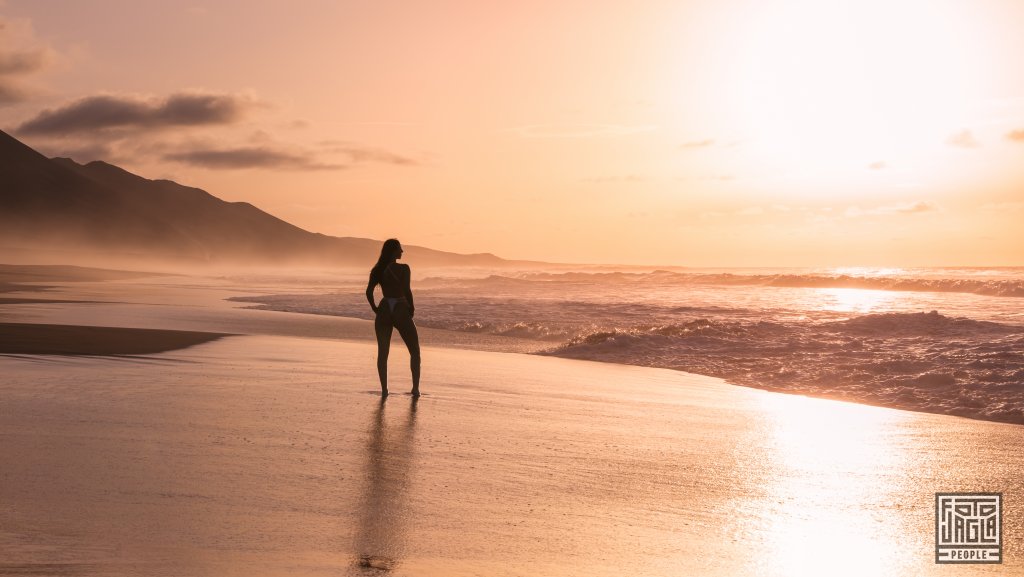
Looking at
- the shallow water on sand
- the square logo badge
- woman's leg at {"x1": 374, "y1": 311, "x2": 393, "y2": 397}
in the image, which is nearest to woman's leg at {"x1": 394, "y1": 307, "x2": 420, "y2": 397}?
woman's leg at {"x1": 374, "y1": 311, "x2": 393, "y2": 397}

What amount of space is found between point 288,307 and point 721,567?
29260 mm

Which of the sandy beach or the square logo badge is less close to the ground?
the sandy beach

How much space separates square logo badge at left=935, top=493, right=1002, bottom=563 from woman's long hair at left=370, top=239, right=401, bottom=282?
6.36 meters

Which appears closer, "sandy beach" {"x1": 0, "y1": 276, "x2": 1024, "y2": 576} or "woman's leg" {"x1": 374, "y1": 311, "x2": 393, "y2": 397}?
"sandy beach" {"x1": 0, "y1": 276, "x2": 1024, "y2": 576}

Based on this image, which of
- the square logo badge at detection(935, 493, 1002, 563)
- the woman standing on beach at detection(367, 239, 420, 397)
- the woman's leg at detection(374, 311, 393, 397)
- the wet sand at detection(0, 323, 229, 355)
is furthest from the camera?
the wet sand at detection(0, 323, 229, 355)

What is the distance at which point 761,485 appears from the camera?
595 cm

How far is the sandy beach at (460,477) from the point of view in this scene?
4.18 m

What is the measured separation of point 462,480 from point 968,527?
10.8ft

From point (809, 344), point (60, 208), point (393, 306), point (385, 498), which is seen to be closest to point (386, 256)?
point (393, 306)

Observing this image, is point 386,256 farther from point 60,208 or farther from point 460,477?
point 60,208

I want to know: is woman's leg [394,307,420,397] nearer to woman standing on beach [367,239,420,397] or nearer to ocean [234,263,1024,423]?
woman standing on beach [367,239,420,397]

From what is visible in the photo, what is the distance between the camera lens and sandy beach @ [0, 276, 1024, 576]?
4.18 m

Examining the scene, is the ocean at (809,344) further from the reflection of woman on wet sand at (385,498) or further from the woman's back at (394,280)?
the reflection of woman on wet sand at (385,498)

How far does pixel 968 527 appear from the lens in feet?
16.9
